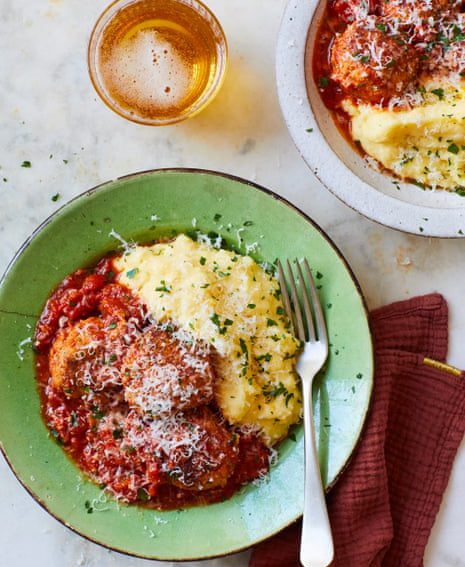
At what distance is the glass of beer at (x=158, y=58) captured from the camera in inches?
151

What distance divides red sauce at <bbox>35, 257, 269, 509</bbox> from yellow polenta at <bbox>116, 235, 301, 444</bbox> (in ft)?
0.35

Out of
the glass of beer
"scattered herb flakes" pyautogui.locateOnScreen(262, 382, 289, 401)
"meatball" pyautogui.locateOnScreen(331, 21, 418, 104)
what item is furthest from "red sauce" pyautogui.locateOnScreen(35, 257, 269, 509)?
"meatball" pyautogui.locateOnScreen(331, 21, 418, 104)

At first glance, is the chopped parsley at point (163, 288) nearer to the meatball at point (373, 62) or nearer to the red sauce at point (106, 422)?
the red sauce at point (106, 422)

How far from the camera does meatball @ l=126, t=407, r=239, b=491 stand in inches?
129

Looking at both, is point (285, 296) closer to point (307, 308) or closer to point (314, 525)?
point (307, 308)

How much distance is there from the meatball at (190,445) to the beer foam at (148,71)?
1639mm

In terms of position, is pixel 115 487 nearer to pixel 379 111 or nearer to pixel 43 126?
pixel 43 126

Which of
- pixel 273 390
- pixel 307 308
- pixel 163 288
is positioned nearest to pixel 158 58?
pixel 163 288

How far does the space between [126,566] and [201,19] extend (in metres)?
2.90

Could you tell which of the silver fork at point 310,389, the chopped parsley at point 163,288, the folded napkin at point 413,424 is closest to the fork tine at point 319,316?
the silver fork at point 310,389

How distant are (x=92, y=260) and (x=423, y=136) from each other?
5.83 feet

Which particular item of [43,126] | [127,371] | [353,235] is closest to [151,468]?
[127,371]

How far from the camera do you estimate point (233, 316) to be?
349 cm

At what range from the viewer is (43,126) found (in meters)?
4.00
